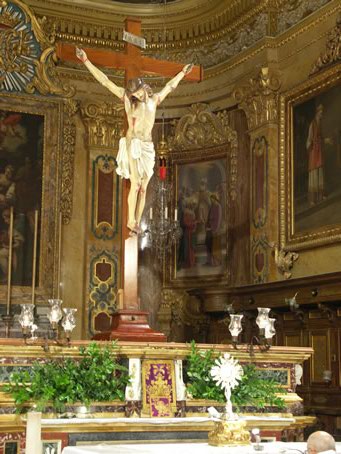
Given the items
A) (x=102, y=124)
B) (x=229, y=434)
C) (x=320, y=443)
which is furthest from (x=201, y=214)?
(x=320, y=443)

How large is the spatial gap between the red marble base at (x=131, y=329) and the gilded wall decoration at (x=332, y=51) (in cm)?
485

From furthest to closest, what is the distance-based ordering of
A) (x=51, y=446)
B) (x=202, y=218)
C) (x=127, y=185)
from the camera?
(x=202, y=218)
(x=127, y=185)
(x=51, y=446)

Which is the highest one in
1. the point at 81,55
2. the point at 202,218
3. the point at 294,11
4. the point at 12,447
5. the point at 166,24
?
the point at 166,24

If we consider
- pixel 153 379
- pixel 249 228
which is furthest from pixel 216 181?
pixel 153 379

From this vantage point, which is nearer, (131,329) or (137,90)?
(131,329)

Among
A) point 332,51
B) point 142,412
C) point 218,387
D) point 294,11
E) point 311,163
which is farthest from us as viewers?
point 294,11

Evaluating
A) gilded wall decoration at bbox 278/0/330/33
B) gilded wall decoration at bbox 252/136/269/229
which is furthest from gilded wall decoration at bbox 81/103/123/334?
gilded wall decoration at bbox 278/0/330/33

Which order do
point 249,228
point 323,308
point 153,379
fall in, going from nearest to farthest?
1. point 153,379
2. point 323,308
3. point 249,228

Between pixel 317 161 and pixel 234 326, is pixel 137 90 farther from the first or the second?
pixel 317 161

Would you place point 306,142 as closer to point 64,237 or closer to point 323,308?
point 323,308

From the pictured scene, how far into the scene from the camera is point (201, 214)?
13469mm

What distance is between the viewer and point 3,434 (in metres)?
6.75

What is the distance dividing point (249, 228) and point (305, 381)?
278 centimetres

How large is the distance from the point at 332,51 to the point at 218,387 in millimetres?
5290
